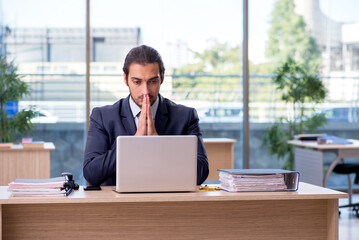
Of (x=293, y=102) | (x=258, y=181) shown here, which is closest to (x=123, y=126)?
(x=258, y=181)

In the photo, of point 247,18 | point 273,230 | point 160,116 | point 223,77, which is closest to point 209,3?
point 247,18

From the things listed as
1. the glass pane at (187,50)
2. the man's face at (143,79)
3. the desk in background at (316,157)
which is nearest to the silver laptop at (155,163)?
the man's face at (143,79)

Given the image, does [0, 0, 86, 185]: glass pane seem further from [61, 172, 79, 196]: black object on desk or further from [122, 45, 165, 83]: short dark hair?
[61, 172, 79, 196]: black object on desk

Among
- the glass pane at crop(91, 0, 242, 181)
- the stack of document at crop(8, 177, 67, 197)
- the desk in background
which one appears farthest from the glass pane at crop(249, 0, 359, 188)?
the stack of document at crop(8, 177, 67, 197)

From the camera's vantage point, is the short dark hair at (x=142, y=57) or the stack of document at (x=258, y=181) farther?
the short dark hair at (x=142, y=57)

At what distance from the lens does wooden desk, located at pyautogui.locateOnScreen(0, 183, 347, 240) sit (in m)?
2.27

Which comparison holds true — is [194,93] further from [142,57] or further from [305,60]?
[142,57]

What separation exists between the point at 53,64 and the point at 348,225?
3988mm

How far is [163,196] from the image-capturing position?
216 cm

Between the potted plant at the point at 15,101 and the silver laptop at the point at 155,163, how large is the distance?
4840 mm

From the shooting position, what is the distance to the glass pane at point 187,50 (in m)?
7.08

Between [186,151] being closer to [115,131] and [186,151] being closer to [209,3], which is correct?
[115,131]

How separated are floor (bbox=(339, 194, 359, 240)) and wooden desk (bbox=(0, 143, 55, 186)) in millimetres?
2999

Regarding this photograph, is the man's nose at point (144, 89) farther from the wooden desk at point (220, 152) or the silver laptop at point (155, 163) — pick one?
the wooden desk at point (220, 152)
